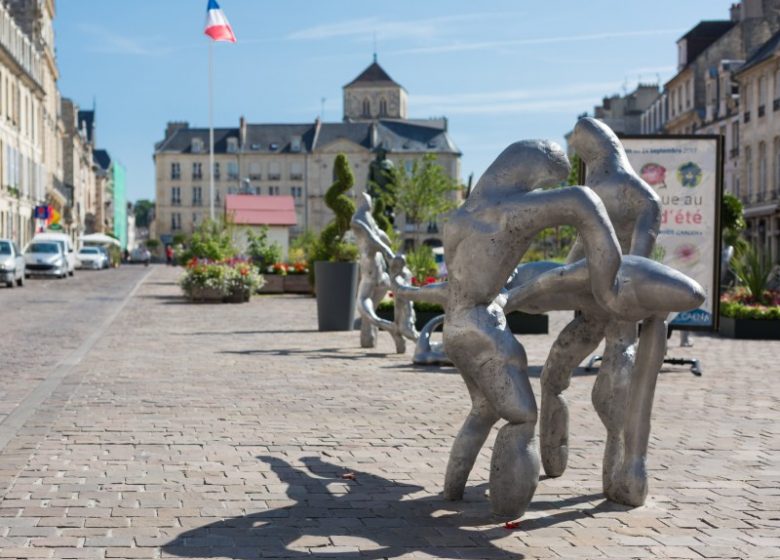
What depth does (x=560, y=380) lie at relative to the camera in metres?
6.06

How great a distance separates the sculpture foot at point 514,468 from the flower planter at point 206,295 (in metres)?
21.6

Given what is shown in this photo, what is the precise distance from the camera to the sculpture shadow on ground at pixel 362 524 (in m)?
4.63

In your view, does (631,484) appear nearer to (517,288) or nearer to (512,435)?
(512,435)

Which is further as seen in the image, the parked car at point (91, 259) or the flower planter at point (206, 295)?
the parked car at point (91, 259)

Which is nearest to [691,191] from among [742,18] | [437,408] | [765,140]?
[437,408]

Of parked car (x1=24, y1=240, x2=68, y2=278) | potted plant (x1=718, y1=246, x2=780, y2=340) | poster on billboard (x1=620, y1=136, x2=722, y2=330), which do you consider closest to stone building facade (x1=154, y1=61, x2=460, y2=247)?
parked car (x1=24, y1=240, x2=68, y2=278)

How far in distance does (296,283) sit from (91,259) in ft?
93.2

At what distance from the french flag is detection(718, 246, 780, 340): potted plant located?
74.9 ft

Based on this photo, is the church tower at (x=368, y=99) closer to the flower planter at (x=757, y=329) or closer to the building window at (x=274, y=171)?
the building window at (x=274, y=171)

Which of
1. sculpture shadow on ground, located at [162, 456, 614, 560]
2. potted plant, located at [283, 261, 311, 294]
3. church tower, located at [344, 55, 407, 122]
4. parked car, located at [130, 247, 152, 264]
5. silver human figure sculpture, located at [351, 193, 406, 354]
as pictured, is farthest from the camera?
church tower, located at [344, 55, 407, 122]

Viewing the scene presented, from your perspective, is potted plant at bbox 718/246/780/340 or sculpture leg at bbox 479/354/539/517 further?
potted plant at bbox 718/246/780/340

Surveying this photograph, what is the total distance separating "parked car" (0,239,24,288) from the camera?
32062mm

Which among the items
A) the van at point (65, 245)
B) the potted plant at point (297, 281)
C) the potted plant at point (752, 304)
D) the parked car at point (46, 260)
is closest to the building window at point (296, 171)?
the van at point (65, 245)

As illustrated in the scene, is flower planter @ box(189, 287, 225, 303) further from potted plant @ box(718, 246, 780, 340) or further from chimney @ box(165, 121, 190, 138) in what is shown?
chimney @ box(165, 121, 190, 138)
